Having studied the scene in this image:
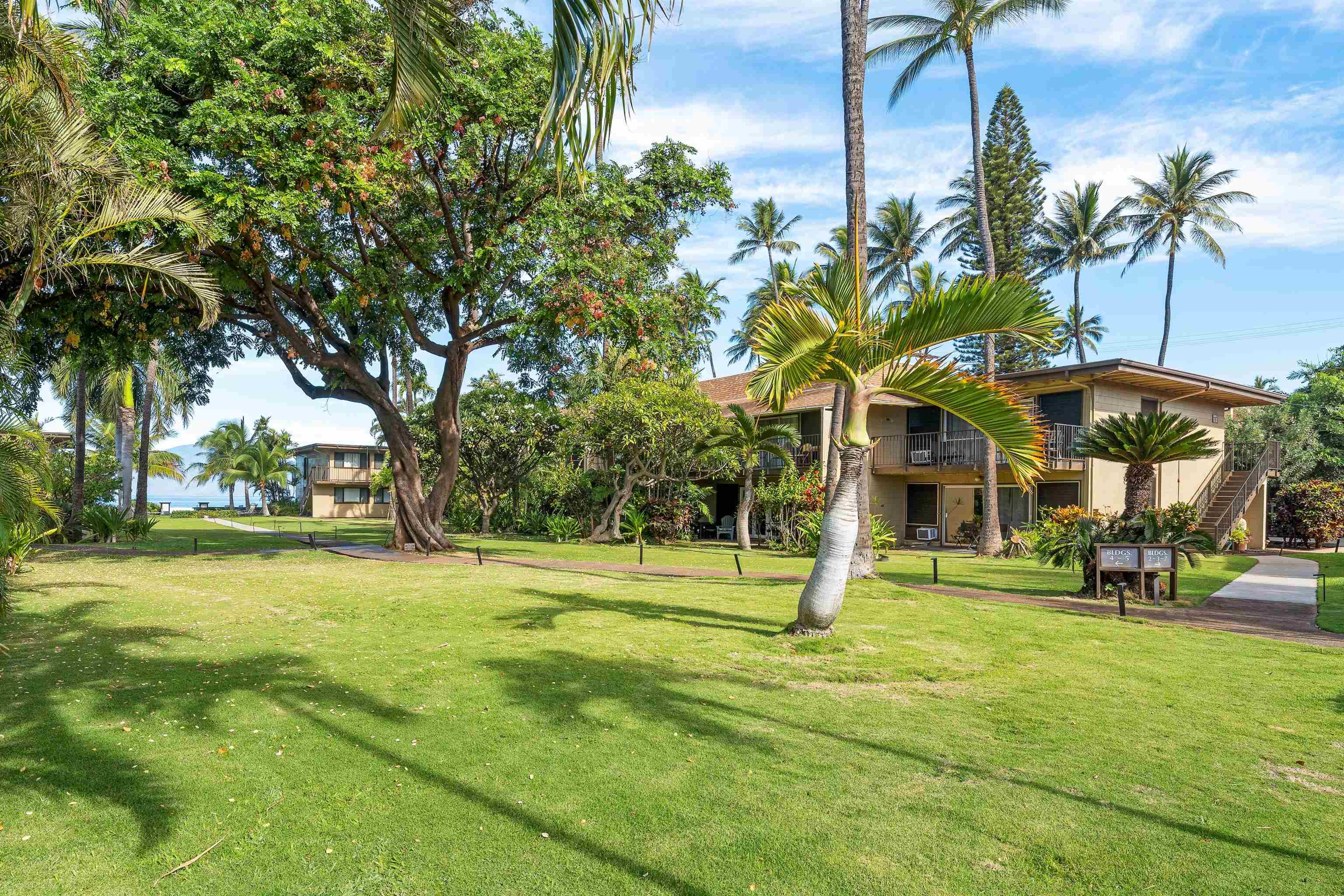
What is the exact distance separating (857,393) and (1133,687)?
12.1 feet

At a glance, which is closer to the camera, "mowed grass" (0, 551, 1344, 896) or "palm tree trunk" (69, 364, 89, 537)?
"mowed grass" (0, 551, 1344, 896)

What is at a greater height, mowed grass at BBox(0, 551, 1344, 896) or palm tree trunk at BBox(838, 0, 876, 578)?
palm tree trunk at BBox(838, 0, 876, 578)

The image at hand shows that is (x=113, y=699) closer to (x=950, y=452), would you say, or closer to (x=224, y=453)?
(x=950, y=452)

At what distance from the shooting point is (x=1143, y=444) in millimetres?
13148

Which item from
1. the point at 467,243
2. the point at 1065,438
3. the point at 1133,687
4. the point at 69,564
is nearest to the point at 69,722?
the point at 1133,687

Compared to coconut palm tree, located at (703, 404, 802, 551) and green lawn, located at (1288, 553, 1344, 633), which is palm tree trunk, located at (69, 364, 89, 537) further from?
green lawn, located at (1288, 553, 1344, 633)

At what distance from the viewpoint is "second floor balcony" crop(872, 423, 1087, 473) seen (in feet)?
78.8

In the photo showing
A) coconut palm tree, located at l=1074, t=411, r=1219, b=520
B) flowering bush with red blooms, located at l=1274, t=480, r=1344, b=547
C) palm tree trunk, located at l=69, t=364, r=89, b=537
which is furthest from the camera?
flowering bush with red blooms, located at l=1274, t=480, r=1344, b=547

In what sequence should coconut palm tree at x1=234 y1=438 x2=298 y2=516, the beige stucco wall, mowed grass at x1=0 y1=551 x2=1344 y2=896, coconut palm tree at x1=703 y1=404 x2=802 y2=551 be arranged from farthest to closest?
coconut palm tree at x1=234 y1=438 x2=298 y2=516
the beige stucco wall
coconut palm tree at x1=703 y1=404 x2=802 y2=551
mowed grass at x1=0 y1=551 x2=1344 y2=896

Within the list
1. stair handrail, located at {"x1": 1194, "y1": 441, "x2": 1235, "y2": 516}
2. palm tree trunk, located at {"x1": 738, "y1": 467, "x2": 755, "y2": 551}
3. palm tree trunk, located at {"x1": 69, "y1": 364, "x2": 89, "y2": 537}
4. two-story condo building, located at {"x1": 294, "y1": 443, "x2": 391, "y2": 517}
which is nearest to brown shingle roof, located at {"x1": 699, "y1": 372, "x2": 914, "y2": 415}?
palm tree trunk, located at {"x1": 738, "y1": 467, "x2": 755, "y2": 551}

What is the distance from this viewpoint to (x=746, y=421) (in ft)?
81.0

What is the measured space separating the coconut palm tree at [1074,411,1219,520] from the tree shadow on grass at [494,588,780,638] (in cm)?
764

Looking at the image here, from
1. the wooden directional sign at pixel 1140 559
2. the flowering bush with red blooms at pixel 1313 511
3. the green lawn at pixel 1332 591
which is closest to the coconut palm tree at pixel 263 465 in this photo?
the wooden directional sign at pixel 1140 559

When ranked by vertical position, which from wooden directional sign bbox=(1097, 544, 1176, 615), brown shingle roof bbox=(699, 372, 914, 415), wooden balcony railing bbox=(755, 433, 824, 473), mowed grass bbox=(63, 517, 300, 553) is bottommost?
mowed grass bbox=(63, 517, 300, 553)
